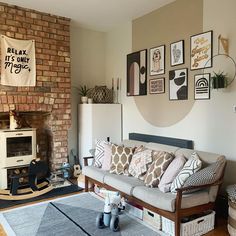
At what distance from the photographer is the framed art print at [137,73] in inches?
165

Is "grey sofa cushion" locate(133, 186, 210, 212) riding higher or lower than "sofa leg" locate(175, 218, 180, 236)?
higher

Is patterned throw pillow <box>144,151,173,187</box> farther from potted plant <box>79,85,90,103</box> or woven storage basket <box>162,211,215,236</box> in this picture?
potted plant <box>79,85,90,103</box>

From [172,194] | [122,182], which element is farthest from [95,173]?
[172,194]

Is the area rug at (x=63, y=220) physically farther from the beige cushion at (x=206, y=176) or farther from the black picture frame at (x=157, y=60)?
the black picture frame at (x=157, y=60)

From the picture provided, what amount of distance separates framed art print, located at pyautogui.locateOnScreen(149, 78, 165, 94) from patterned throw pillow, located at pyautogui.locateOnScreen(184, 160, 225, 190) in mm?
1632

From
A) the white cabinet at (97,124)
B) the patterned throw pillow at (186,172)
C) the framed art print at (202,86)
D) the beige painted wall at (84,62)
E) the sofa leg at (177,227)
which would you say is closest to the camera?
the sofa leg at (177,227)

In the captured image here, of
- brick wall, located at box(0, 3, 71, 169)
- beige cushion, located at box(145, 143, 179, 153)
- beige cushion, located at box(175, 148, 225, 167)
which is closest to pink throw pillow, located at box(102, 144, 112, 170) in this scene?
beige cushion, located at box(145, 143, 179, 153)

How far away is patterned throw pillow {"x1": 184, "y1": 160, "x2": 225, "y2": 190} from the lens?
2.41 meters

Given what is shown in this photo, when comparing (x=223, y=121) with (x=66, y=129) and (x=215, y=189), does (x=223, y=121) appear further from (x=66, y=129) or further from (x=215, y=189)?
(x=66, y=129)

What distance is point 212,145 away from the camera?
10.4 ft

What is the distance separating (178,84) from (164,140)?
2.90ft

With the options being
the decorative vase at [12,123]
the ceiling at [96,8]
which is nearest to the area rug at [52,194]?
the decorative vase at [12,123]

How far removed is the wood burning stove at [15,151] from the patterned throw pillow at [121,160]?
1526 mm

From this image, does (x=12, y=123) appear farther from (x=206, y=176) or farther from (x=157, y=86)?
(x=206, y=176)
